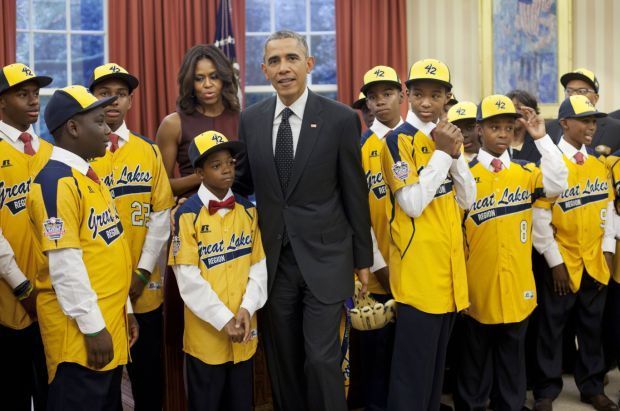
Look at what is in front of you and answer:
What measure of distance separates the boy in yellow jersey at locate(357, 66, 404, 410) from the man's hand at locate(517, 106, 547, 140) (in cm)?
60

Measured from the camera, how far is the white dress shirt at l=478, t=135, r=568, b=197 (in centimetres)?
347

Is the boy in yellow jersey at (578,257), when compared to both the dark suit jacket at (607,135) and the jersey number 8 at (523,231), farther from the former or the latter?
the dark suit jacket at (607,135)

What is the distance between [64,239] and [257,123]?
94 cm

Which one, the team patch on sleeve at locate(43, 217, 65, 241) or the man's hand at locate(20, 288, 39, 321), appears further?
the man's hand at locate(20, 288, 39, 321)

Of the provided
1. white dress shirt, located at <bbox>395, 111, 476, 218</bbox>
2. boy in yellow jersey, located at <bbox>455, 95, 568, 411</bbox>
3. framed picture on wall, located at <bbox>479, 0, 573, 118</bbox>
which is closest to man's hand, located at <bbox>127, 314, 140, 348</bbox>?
white dress shirt, located at <bbox>395, 111, 476, 218</bbox>

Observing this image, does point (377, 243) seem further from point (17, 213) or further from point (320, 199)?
point (17, 213)

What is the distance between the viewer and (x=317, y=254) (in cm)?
285

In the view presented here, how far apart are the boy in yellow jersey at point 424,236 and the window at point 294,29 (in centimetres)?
454

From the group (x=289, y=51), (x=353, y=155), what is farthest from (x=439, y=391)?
(x=289, y=51)

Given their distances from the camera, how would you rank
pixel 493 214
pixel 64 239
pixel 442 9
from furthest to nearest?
pixel 442 9
pixel 493 214
pixel 64 239

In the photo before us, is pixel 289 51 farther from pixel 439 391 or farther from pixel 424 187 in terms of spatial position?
pixel 439 391

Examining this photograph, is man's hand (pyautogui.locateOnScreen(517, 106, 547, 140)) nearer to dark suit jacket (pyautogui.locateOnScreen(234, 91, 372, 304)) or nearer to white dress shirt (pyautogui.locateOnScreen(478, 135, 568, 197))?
white dress shirt (pyautogui.locateOnScreen(478, 135, 568, 197))

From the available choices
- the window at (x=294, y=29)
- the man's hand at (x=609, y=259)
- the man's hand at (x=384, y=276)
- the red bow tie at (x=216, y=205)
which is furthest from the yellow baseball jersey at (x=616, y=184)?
the window at (x=294, y=29)

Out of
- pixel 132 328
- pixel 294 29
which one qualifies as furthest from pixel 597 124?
pixel 294 29
